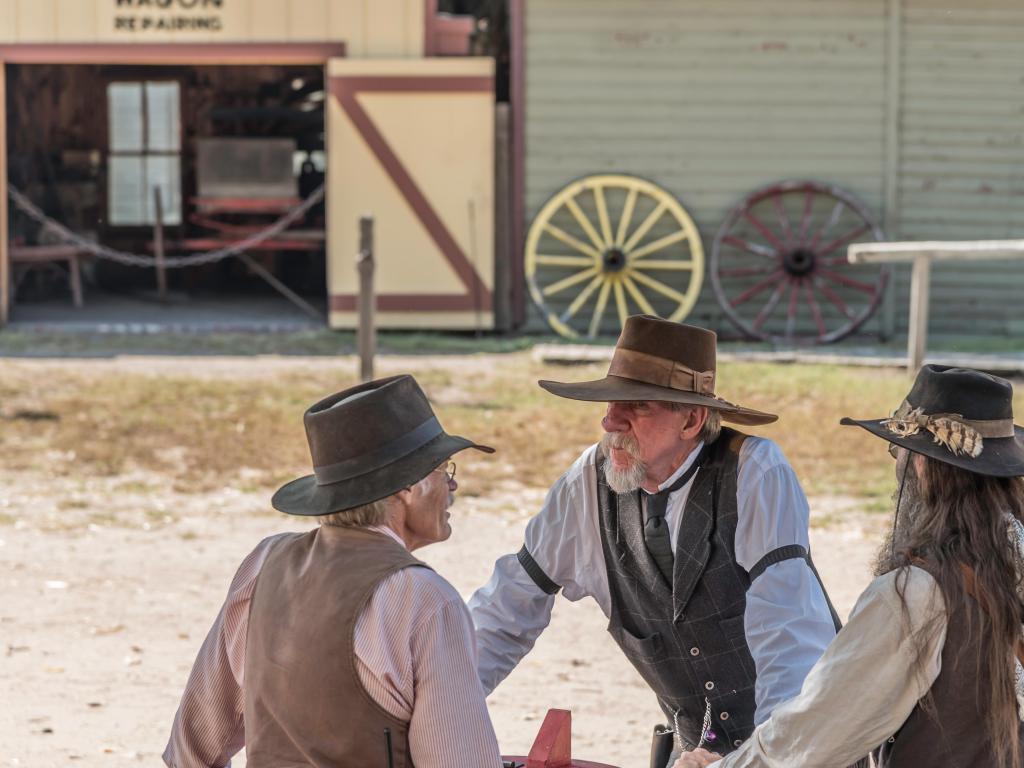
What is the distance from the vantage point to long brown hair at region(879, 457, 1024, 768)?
2547 mm

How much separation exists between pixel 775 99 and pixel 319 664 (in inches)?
442

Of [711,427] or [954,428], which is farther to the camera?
[711,427]

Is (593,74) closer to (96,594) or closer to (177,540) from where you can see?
(177,540)

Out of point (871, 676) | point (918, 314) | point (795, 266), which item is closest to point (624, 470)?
point (871, 676)

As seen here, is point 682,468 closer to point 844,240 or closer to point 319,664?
point 319,664

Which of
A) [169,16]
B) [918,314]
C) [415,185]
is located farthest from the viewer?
[415,185]

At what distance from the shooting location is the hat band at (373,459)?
269cm

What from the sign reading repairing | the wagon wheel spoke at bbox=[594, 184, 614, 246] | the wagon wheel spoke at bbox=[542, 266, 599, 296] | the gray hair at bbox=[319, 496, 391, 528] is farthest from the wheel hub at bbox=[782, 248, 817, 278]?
the gray hair at bbox=[319, 496, 391, 528]

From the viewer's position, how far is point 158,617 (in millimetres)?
6176

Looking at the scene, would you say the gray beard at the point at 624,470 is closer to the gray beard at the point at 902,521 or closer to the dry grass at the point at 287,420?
the gray beard at the point at 902,521

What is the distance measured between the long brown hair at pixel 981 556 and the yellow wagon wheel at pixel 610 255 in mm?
10264

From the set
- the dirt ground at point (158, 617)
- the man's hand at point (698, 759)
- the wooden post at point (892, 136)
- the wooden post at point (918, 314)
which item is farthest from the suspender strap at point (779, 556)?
Result: the wooden post at point (892, 136)

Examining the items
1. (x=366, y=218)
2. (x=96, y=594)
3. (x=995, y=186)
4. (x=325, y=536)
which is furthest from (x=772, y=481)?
(x=995, y=186)

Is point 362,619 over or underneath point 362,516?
underneath
